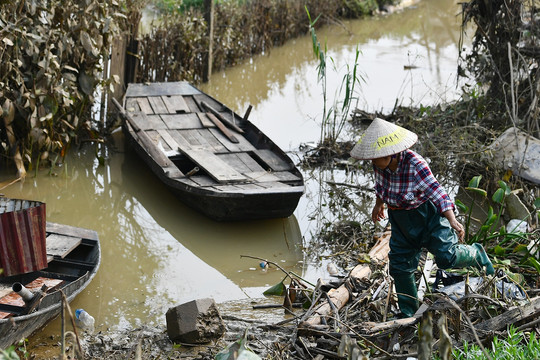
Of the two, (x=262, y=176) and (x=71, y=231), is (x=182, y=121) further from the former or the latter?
(x=71, y=231)

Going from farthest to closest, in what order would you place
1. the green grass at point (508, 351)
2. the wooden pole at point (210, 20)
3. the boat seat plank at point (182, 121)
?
→ the wooden pole at point (210, 20)
the boat seat plank at point (182, 121)
the green grass at point (508, 351)

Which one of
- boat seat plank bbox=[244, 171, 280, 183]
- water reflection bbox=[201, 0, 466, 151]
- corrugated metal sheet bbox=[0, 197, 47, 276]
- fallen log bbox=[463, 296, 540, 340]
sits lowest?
water reflection bbox=[201, 0, 466, 151]

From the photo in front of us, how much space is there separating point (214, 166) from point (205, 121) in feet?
5.01

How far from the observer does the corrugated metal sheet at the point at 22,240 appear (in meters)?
4.56

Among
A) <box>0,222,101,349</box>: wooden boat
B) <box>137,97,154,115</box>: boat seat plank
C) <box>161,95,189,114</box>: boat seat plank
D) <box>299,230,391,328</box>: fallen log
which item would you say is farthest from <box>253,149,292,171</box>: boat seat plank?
<box>0,222,101,349</box>: wooden boat

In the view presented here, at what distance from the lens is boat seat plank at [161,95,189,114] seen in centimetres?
848

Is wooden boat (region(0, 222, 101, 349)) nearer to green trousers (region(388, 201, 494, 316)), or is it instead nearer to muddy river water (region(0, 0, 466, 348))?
muddy river water (region(0, 0, 466, 348))

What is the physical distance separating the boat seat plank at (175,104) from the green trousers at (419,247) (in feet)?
15.8

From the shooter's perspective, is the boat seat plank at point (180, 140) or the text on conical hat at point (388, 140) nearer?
the text on conical hat at point (388, 140)

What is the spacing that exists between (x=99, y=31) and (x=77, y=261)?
3.35 m

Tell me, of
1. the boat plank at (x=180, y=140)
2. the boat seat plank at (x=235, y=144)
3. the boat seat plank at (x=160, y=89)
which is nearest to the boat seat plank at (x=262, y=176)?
the boat seat plank at (x=235, y=144)

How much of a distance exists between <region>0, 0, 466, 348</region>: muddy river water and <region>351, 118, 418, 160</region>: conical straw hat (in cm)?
188

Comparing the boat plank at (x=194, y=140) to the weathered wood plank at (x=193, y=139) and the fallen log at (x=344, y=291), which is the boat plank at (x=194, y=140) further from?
the fallen log at (x=344, y=291)

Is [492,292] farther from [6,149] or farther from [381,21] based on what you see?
[381,21]
